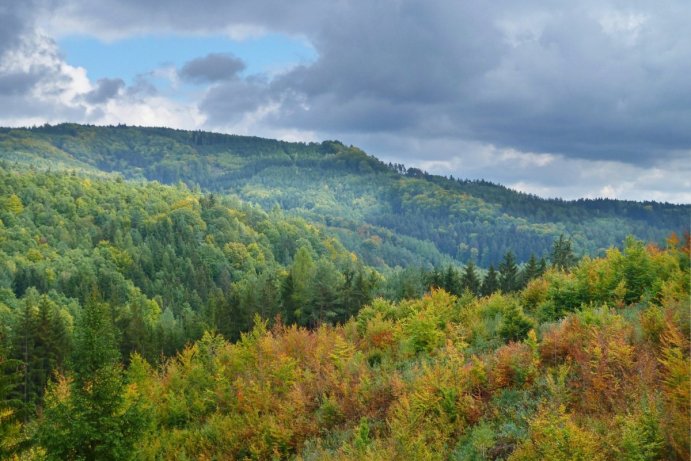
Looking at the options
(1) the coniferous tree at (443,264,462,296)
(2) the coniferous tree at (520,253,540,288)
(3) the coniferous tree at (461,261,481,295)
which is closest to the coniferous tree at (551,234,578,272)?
(2) the coniferous tree at (520,253,540,288)

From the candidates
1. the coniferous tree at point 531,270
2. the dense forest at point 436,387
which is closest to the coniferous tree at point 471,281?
the coniferous tree at point 531,270

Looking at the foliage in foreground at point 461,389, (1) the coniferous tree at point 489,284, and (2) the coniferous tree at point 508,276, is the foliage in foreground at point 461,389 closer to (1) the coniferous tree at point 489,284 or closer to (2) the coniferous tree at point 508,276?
(1) the coniferous tree at point 489,284

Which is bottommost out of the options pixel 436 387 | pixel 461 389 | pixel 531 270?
pixel 531 270

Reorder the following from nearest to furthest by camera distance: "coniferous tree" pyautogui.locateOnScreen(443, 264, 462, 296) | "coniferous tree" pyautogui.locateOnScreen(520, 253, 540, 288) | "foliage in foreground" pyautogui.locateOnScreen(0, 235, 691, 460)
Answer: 1. "foliage in foreground" pyautogui.locateOnScreen(0, 235, 691, 460)
2. "coniferous tree" pyautogui.locateOnScreen(443, 264, 462, 296)
3. "coniferous tree" pyautogui.locateOnScreen(520, 253, 540, 288)

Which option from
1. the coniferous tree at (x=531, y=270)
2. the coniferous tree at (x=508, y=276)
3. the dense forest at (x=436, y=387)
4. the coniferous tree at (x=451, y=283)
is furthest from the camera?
the coniferous tree at (x=508, y=276)

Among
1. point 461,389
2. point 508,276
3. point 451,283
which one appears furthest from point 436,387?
point 508,276

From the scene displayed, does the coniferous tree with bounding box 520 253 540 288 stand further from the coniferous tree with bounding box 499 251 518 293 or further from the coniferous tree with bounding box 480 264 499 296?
the coniferous tree with bounding box 480 264 499 296

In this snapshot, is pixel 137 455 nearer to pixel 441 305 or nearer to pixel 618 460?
pixel 441 305

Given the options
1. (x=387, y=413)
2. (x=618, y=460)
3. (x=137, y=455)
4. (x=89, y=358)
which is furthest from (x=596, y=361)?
(x=89, y=358)

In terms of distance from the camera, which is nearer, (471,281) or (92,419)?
(92,419)

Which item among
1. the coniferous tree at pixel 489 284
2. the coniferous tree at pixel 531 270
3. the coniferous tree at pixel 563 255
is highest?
the coniferous tree at pixel 563 255

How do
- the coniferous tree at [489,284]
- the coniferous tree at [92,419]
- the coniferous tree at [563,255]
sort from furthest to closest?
the coniferous tree at [563,255], the coniferous tree at [489,284], the coniferous tree at [92,419]

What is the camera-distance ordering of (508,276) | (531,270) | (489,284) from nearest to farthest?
(531,270), (489,284), (508,276)

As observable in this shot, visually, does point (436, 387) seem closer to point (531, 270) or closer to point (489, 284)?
point (531, 270)
